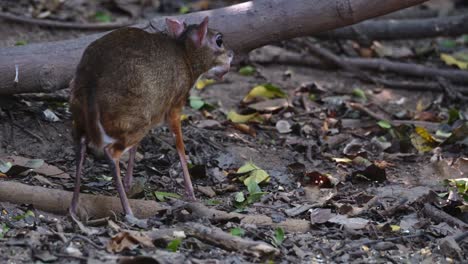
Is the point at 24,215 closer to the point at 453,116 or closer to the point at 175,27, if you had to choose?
the point at 175,27

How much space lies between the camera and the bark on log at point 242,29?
19.2 ft

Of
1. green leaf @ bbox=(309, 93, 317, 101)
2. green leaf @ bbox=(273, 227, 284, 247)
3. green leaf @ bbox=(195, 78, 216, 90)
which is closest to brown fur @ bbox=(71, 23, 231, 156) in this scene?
green leaf @ bbox=(273, 227, 284, 247)

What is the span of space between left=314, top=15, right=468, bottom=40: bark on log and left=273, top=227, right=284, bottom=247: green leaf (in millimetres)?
4045

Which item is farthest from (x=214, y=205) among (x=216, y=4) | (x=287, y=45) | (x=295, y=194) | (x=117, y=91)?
(x=216, y=4)

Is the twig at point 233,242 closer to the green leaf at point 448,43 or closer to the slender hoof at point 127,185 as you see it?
the slender hoof at point 127,185

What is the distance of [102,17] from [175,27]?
3.37m

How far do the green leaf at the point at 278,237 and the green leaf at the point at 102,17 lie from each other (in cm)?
440

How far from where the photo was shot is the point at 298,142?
6812 millimetres

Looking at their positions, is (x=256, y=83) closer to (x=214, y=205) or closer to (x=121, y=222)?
(x=214, y=205)

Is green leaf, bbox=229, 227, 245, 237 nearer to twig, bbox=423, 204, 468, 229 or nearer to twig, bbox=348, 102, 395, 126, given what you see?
twig, bbox=423, 204, 468, 229

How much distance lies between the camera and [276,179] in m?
6.09

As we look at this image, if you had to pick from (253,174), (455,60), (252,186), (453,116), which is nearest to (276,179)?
(253,174)

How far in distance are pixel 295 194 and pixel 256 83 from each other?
7.54 ft

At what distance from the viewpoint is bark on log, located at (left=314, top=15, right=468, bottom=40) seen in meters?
8.68
